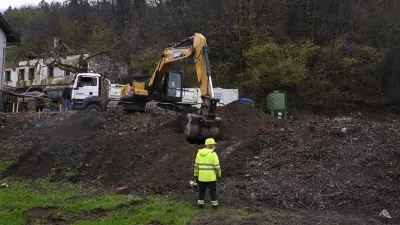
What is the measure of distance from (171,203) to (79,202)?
1940 mm

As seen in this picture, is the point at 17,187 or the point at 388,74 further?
the point at 388,74

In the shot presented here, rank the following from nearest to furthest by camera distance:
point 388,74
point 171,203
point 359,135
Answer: point 171,203
point 359,135
point 388,74

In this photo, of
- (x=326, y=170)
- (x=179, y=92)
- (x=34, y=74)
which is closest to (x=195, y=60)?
(x=179, y=92)

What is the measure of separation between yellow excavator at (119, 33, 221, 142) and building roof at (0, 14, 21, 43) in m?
13.3

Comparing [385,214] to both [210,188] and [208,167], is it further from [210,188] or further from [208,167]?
[208,167]

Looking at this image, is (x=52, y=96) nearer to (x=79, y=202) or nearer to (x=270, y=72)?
(x=270, y=72)

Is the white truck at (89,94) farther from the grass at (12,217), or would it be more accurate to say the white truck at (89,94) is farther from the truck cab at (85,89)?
the grass at (12,217)

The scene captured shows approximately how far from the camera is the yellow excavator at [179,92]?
11891mm

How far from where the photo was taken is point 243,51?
29.1 m

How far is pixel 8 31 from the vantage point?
28.1 metres

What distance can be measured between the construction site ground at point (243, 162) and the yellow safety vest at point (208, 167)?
2.20ft

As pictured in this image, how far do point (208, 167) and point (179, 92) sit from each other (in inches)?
387

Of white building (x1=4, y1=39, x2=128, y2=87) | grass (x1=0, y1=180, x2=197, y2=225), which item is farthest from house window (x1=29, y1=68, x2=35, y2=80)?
grass (x1=0, y1=180, x2=197, y2=225)

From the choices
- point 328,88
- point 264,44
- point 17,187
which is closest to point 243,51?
point 264,44
